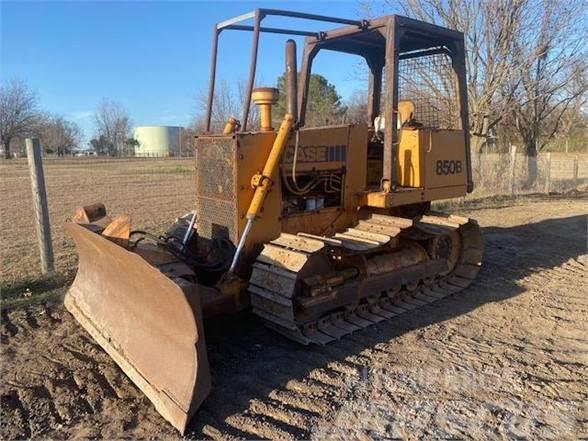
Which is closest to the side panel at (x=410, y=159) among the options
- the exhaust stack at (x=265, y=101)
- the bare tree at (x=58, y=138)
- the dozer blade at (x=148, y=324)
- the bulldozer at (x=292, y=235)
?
the bulldozer at (x=292, y=235)

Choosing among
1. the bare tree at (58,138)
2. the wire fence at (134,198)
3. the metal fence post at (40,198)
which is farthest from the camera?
the bare tree at (58,138)

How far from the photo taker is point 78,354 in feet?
14.3

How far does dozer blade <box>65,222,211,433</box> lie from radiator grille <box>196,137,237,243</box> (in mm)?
1044

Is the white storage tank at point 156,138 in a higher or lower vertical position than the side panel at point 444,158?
higher

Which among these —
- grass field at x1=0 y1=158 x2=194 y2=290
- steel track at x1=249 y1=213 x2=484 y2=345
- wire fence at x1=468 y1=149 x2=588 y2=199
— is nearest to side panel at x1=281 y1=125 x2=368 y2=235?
steel track at x1=249 y1=213 x2=484 y2=345

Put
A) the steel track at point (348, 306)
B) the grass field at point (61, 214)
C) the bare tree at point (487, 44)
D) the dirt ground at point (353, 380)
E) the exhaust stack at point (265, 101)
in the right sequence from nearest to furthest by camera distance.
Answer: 1. the dirt ground at point (353, 380)
2. the steel track at point (348, 306)
3. the exhaust stack at point (265, 101)
4. the grass field at point (61, 214)
5. the bare tree at point (487, 44)

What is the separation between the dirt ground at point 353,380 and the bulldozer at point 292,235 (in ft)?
0.65

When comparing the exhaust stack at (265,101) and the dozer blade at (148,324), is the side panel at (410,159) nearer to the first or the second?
the exhaust stack at (265,101)

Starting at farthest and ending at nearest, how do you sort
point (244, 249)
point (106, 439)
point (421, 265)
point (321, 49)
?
1. point (321, 49)
2. point (421, 265)
3. point (244, 249)
4. point (106, 439)

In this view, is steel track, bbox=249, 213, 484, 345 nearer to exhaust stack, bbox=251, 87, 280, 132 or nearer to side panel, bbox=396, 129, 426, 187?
side panel, bbox=396, 129, 426, 187

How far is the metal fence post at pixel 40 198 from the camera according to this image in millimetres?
6355

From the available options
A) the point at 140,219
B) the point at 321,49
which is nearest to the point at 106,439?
the point at 321,49

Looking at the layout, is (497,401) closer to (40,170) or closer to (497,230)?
(40,170)

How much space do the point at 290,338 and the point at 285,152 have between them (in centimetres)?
169
